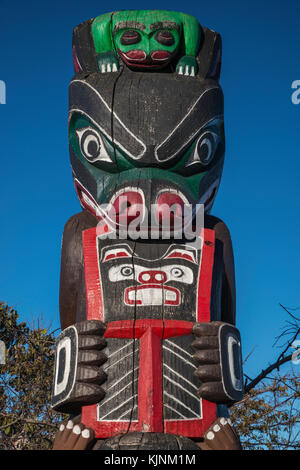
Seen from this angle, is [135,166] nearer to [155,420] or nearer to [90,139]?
[90,139]

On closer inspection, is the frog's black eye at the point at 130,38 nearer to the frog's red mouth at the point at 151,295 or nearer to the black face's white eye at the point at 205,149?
the black face's white eye at the point at 205,149

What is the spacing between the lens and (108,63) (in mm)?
5840

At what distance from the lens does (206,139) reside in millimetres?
5488

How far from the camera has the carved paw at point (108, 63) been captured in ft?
19.1

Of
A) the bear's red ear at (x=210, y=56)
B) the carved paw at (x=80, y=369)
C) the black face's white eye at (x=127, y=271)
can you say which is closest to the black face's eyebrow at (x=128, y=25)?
the bear's red ear at (x=210, y=56)

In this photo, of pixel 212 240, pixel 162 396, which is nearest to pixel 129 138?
pixel 212 240

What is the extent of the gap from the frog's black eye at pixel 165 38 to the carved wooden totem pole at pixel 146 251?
0.04 feet

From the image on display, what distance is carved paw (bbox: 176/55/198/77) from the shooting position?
5.80m

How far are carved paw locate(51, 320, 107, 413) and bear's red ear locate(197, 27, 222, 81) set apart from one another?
114 inches

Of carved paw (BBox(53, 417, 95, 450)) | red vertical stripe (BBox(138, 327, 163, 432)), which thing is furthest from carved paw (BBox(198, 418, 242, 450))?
carved paw (BBox(53, 417, 95, 450))

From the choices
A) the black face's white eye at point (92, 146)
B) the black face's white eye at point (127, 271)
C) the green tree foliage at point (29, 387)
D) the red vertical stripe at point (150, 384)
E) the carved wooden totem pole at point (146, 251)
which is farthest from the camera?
the green tree foliage at point (29, 387)

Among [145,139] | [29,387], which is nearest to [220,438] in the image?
[145,139]

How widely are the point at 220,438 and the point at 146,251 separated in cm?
157

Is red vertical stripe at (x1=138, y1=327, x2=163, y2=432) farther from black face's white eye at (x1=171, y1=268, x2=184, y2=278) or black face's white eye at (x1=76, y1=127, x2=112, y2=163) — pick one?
black face's white eye at (x1=76, y1=127, x2=112, y2=163)
